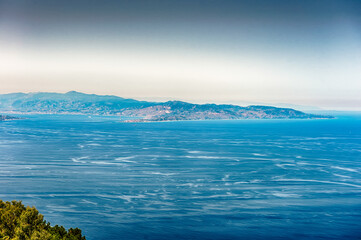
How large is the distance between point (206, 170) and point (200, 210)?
19.1m

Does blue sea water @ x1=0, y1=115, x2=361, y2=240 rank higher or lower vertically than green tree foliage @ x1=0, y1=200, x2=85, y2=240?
lower

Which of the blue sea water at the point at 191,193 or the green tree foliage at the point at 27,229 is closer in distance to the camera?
the green tree foliage at the point at 27,229

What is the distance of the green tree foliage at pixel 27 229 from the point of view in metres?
19.6

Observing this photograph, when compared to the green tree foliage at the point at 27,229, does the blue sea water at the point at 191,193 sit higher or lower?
lower

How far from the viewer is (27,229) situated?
20.6m

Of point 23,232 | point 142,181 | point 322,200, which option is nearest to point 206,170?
point 142,181

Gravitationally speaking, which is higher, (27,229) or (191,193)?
(27,229)

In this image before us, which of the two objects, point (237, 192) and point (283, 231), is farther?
point (237, 192)

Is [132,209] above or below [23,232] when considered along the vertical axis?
below

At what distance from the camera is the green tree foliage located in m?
19.6

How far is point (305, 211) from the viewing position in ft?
108

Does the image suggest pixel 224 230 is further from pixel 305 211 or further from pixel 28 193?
pixel 28 193

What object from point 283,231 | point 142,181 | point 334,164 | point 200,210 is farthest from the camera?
point 334,164

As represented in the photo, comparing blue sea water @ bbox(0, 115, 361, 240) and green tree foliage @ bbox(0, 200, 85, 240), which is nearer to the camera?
green tree foliage @ bbox(0, 200, 85, 240)
